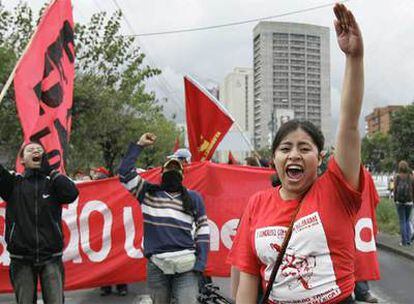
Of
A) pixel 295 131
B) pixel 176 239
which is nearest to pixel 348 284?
pixel 295 131

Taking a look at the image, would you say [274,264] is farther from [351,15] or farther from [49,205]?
[49,205]

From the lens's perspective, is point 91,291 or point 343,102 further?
point 91,291

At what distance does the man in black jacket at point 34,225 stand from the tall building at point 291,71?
29.3 meters

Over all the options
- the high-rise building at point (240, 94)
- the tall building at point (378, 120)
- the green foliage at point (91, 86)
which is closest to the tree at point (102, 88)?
the green foliage at point (91, 86)

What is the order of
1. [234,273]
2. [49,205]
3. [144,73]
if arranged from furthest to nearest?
[144,73]
[49,205]
[234,273]

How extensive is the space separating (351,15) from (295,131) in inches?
20.1

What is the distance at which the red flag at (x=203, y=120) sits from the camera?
796 centimetres

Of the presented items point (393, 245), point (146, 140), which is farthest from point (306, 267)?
point (393, 245)

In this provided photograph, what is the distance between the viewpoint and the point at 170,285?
465 centimetres

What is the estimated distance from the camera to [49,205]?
4625 mm

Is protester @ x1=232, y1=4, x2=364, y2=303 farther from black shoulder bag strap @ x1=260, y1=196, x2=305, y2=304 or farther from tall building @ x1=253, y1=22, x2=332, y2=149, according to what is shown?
tall building @ x1=253, y1=22, x2=332, y2=149

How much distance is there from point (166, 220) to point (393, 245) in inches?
333

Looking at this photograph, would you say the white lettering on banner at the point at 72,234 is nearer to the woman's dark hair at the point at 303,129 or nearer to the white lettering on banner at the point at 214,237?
the white lettering on banner at the point at 214,237

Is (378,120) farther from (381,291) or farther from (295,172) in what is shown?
(295,172)
